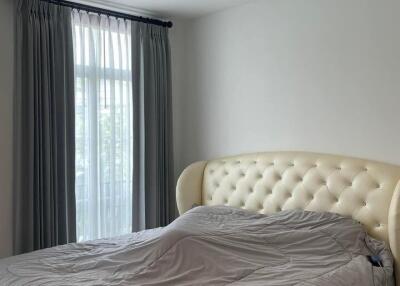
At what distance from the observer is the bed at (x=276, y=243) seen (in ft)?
7.09

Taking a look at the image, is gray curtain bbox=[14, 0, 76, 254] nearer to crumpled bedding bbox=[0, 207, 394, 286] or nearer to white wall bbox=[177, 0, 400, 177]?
crumpled bedding bbox=[0, 207, 394, 286]

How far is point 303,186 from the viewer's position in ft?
9.81

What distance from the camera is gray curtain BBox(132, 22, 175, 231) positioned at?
147 inches

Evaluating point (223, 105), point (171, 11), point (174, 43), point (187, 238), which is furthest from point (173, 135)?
point (187, 238)

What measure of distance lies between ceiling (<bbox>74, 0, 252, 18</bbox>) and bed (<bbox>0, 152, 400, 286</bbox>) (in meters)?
1.48

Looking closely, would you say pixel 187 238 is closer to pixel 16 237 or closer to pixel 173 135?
pixel 16 237

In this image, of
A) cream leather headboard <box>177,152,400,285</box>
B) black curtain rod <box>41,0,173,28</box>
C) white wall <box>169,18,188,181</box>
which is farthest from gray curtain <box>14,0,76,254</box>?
white wall <box>169,18,188,181</box>

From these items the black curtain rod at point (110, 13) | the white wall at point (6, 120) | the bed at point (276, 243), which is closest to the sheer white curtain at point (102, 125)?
the black curtain rod at point (110, 13)

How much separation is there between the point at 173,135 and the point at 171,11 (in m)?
1.21

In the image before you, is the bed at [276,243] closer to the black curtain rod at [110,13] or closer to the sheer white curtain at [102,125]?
the sheer white curtain at [102,125]

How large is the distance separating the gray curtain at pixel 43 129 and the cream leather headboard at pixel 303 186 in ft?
3.53

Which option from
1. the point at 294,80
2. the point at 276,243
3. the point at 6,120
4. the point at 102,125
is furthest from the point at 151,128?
the point at 276,243

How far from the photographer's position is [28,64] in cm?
304

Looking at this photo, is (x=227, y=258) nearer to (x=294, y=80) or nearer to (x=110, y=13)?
(x=294, y=80)
